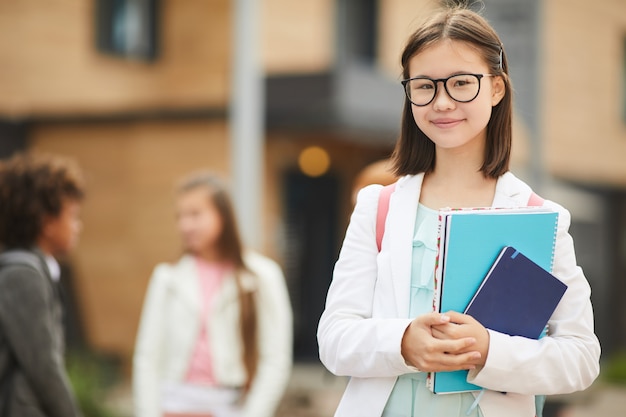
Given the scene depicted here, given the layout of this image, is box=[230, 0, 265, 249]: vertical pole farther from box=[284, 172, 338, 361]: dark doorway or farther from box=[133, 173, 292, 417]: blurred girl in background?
box=[284, 172, 338, 361]: dark doorway

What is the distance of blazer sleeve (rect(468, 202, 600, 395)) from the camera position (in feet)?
7.27

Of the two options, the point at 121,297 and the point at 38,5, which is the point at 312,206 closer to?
the point at 121,297

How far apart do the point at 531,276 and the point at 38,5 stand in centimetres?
1280

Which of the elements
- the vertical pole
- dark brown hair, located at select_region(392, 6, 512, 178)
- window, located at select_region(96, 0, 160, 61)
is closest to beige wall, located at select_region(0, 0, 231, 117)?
window, located at select_region(96, 0, 160, 61)

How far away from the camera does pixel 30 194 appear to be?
13.8 ft

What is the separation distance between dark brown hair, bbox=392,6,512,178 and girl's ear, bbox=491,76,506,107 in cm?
1

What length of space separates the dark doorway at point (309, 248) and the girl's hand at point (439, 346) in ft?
41.1

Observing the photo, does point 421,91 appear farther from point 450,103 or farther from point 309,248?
point 309,248

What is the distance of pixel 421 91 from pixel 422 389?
711 millimetres

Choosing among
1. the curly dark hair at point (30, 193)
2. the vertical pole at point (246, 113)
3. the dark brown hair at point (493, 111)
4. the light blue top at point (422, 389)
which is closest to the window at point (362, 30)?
the vertical pole at point (246, 113)

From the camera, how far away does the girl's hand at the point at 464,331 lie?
2166 millimetres

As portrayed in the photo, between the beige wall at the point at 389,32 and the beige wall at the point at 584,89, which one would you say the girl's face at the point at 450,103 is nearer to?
the beige wall at the point at 389,32

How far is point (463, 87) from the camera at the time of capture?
2334mm

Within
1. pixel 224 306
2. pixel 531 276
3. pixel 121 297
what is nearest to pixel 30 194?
pixel 224 306
